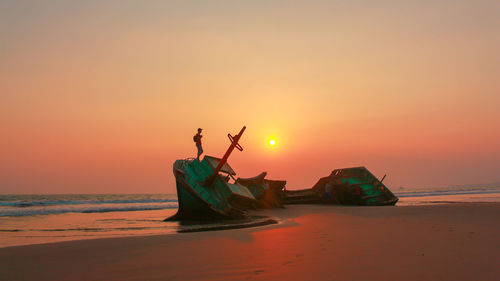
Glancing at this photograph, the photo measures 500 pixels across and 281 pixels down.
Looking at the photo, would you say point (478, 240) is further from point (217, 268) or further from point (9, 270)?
point (9, 270)

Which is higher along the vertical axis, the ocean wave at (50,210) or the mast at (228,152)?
the mast at (228,152)

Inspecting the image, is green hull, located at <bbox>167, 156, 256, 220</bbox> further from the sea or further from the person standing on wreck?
the sea

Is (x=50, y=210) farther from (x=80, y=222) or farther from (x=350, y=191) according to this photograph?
(x=350, y=191)

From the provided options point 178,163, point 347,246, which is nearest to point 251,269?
point 347,246

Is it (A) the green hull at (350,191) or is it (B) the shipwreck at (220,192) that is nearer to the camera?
(B) the shipwreck at (220,192)

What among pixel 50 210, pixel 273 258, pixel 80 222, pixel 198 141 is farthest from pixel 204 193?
pixel 50 210

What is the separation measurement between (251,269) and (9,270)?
3597 mm

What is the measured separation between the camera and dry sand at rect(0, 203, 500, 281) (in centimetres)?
493

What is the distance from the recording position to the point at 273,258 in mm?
5879

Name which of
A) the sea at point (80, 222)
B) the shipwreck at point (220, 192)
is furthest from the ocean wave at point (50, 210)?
the shipwreck at point (220, 192)

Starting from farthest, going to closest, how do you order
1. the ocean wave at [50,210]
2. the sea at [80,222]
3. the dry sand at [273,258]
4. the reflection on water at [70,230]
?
the ocean wave at [50,210], the sea at [80,222], the reflection on water at [70,230], the dry sand at [273,258]

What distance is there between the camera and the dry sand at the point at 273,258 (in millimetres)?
4934

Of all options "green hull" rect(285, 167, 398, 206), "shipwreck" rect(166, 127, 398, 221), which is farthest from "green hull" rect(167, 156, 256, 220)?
"green hull" rect(285, 167, 398, 206)

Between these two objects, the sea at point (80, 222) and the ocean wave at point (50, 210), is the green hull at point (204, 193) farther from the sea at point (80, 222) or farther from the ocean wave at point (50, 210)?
the ocean wave at point (50, 210)
